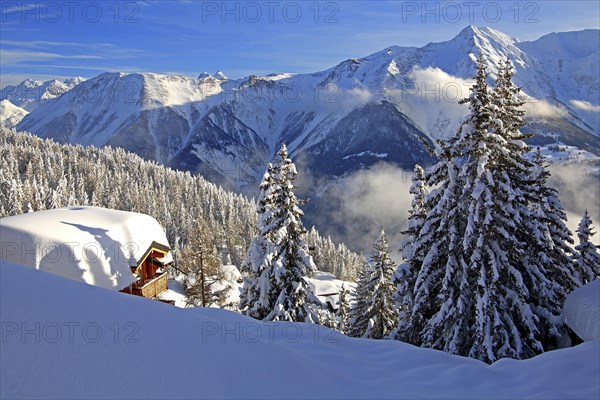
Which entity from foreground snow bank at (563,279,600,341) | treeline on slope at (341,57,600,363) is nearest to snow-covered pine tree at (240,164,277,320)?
treeline on slope at (341,57,600,363)

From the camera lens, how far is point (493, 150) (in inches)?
541

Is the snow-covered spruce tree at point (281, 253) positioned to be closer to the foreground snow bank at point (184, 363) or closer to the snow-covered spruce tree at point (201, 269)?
the snow-covered spruce tree at point (201, 269)

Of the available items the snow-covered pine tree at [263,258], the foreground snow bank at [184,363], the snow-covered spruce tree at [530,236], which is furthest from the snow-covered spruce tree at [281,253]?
the foreground snow bank at [184,363]

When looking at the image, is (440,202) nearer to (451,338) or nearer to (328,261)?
(451,338)

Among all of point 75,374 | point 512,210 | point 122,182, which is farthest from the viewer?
point 122,182

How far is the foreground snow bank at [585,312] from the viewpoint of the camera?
10891 millimetres

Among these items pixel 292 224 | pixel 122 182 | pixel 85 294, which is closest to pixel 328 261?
pixel 122 182

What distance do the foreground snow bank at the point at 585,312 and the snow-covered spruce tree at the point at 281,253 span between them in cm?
1004

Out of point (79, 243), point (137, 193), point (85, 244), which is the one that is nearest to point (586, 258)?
point (85, 244)

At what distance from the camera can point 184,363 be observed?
495cm

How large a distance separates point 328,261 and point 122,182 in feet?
243

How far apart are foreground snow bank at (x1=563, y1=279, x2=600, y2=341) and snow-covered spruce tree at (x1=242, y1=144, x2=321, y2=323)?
32.9 ft

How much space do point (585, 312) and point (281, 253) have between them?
11791 millimetres

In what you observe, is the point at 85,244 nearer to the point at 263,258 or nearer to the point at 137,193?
the point at 263,258
